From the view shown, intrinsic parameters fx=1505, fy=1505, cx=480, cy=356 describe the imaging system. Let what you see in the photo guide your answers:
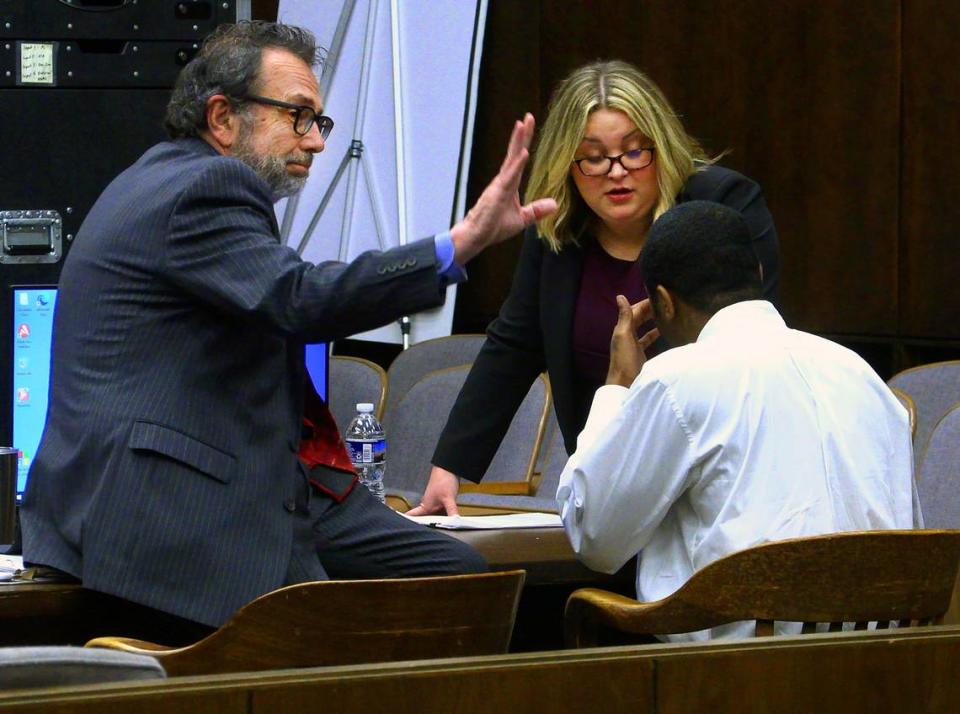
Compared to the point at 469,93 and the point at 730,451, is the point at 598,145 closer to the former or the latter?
the point at 730,451

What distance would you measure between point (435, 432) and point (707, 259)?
2.14 metres

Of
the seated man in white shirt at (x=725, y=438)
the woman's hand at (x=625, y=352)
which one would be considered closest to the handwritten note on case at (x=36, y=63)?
the woman's hand at (x=625, y=352)

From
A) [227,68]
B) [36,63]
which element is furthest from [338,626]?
[36,63]

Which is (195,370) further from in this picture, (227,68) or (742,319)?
(742,319)

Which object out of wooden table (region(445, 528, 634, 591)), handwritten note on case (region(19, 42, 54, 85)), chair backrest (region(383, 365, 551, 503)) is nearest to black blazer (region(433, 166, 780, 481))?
wooden table (region(445, 528, 634, 591))

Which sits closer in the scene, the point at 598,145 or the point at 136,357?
the point at 136,357

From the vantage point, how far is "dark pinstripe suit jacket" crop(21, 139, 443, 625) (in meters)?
2.19

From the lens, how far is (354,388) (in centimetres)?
463

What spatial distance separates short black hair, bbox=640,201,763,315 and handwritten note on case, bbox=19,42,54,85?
7.57 ft

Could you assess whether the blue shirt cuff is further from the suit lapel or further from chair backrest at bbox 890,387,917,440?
chair backrest at bbox 890,387,917,440

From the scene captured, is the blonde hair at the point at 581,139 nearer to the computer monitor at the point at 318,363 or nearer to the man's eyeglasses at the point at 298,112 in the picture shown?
the man's eyeglasses at the point at 298,112

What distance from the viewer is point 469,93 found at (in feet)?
20.3

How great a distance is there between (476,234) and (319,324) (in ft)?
0.86

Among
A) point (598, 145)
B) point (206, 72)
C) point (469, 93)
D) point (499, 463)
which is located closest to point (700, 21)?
point (469, 93)
